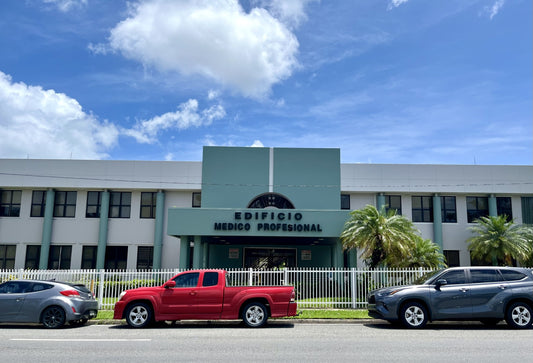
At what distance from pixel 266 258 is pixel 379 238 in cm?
989

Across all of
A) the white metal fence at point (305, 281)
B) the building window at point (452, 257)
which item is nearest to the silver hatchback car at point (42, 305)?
the white metal fence at point (305, 281)

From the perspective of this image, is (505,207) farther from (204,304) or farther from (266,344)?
(266,344)

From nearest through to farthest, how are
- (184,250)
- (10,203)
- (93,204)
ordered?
(184,250)
(93,204)
(10,203)

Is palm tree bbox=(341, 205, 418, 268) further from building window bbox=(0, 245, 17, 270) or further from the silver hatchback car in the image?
building window bbox=(0, 245, 17, 270)

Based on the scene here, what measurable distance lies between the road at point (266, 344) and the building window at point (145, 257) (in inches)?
617

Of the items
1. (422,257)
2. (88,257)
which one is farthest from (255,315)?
(88,257)

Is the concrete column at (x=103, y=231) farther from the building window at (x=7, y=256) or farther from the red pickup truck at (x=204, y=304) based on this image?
the red pickup truck at (x=204, y=304)

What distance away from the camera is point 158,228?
2836cm

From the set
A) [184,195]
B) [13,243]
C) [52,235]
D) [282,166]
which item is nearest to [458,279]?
[282,166]

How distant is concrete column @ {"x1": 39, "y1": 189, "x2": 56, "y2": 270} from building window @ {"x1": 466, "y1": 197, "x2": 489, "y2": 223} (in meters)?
25.9

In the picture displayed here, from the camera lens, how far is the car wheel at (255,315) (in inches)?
481

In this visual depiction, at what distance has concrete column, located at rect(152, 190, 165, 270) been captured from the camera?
91.8 feet

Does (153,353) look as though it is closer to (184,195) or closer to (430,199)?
(184,195)

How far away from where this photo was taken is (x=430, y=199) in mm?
29094
